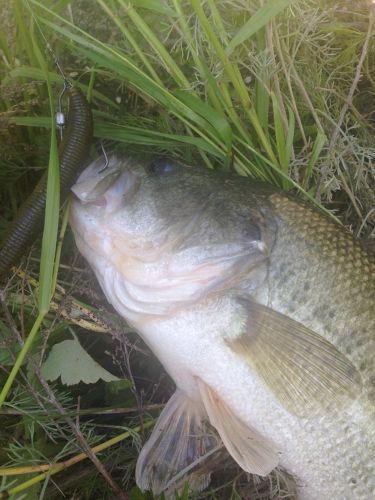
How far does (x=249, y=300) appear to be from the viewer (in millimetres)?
1566

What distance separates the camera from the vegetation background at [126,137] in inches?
71.3

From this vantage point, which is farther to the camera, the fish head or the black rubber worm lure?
the black rubber worm lure

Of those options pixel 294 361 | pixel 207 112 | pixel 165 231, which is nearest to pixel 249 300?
pixel 294 361

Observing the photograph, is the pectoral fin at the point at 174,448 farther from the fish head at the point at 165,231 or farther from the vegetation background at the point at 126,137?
the fish head at the point at 165,231

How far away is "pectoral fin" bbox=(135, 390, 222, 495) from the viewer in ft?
6.14

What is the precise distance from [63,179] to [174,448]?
1.07m

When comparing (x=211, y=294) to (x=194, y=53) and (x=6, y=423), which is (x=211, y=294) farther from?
(x=6, y=423)

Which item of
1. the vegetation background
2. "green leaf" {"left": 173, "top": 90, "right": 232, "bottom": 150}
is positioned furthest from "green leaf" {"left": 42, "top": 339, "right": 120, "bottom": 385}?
"green leaf" {"left": 173, "top": 90, "right": 232, "bottom": 150}

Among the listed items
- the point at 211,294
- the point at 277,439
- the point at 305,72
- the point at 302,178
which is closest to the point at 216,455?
the point at 277,439

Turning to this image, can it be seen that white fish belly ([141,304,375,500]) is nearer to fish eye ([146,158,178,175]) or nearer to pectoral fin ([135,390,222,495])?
pectoral fin ([135,390,222,495])

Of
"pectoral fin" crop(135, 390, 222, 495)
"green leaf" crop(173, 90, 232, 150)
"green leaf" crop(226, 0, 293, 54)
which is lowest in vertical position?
"pectoral fin" crop(135, 390, 222, 495)

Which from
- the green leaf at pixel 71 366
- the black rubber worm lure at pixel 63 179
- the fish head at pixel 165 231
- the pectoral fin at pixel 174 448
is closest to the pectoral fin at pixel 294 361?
the fish head at pixel 165 231

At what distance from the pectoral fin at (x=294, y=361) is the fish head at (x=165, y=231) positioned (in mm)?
147

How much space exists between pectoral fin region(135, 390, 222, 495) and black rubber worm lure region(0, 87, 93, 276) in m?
0.78
